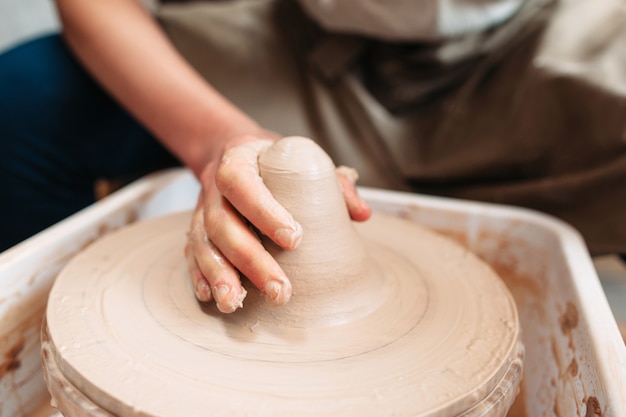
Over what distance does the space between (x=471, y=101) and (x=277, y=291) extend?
0.77m

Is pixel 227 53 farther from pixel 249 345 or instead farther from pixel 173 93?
pixel 249 345

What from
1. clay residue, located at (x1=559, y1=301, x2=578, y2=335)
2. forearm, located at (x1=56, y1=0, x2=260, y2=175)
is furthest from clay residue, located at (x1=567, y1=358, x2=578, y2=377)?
forearm, located at (x1=56, y1=0, x2=260, y2=175)

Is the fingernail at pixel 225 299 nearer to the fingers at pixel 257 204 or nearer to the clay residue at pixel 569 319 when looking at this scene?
the fingers at pixel 257 204

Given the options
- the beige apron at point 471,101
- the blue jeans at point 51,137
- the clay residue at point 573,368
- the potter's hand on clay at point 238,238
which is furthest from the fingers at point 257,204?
the blue jeans at point 51,137

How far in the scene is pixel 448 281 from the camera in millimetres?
749

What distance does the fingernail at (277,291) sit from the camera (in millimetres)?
553

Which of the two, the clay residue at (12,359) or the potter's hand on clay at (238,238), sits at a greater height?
the potter's hand on clay at (238,238)

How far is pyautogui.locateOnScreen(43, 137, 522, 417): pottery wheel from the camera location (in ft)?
1.65

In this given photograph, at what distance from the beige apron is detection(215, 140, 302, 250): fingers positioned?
2.04ft

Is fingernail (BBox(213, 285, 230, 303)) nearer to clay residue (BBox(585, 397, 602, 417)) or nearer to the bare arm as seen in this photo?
the bare arm

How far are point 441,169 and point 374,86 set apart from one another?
265 millimetres

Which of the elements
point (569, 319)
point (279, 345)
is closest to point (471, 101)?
point (569, 319)

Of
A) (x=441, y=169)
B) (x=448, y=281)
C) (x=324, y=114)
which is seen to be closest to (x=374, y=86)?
(x=324, y=114)

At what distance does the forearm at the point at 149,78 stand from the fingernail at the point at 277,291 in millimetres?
396
